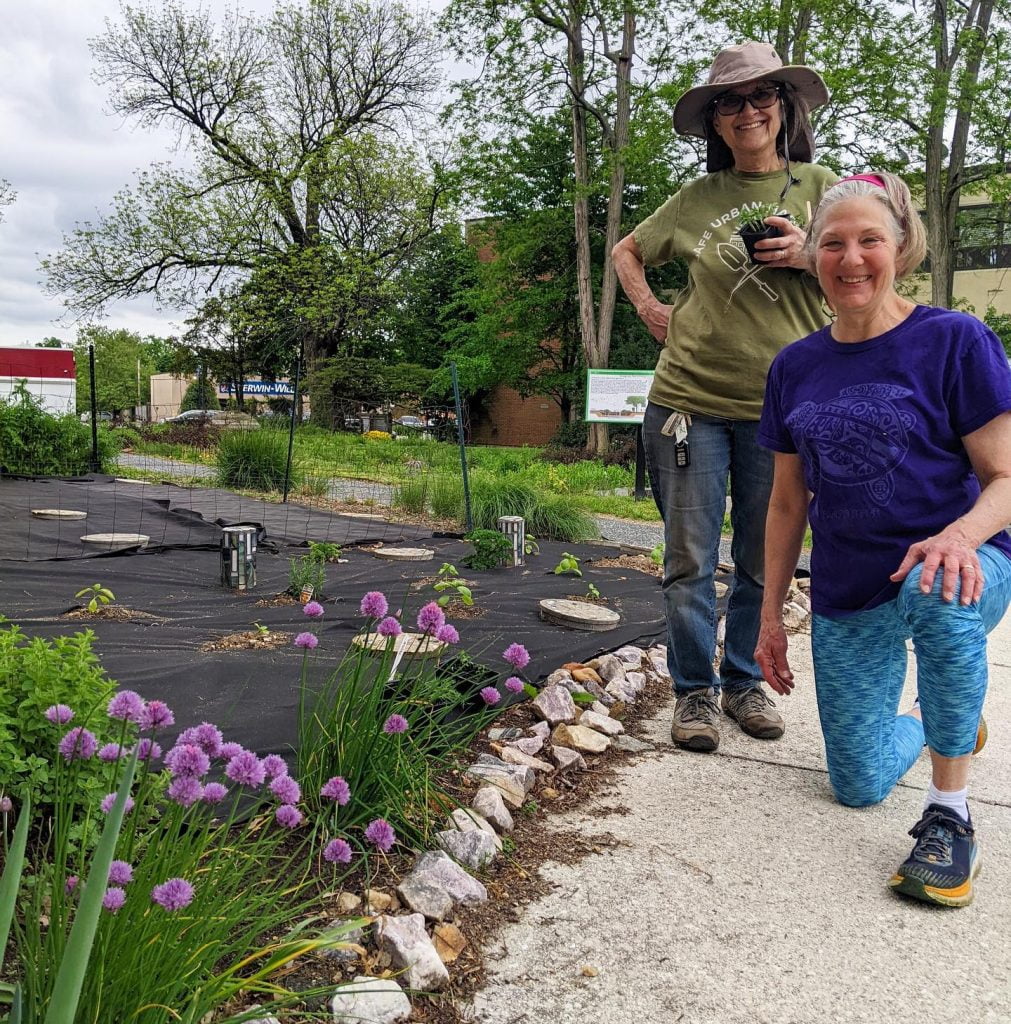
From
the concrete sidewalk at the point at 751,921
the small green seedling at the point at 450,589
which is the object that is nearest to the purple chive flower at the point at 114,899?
the concrete sidewalk at the point at 751,921

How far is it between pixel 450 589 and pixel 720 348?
6.88ft

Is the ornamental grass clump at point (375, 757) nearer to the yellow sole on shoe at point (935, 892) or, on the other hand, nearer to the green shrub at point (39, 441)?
the yellow sole on shoe at point (935, 892)

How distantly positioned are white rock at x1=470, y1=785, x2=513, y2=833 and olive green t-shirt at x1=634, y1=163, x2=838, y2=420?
1341mm

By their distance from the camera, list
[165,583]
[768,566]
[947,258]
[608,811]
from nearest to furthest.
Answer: [608,811], [768,566], [165,583], [947,258]

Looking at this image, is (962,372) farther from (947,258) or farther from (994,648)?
(947,258)

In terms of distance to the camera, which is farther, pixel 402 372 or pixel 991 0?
pixel 402 372

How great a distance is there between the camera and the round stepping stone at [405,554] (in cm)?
568

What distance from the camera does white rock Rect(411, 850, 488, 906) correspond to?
170cm

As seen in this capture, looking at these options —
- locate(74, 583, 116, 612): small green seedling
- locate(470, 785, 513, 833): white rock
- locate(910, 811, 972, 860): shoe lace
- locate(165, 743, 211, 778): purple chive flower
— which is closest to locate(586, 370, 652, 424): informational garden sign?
locate(74, 583, 116, 612): small green seedling

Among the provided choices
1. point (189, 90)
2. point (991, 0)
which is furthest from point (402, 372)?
point (991, 0)

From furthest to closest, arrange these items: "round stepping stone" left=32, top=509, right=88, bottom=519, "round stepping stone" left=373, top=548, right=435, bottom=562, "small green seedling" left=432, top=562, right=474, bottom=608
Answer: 1. "round stepping stone" left=32, top=509, right=88, bottom=519
2. "round stepping stone" left=373, top=548, right=435, bottom=562
3. "small green seedling" left=432, top=562, right=474, bottom=608

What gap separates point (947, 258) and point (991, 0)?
4.67 meters

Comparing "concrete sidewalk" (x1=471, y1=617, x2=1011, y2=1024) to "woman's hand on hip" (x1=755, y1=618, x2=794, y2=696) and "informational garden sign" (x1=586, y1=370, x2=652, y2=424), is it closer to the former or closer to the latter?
"woman's hand on hip" (x1=755, y1=618, x2=794, y2=696)

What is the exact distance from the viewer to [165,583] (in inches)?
184
